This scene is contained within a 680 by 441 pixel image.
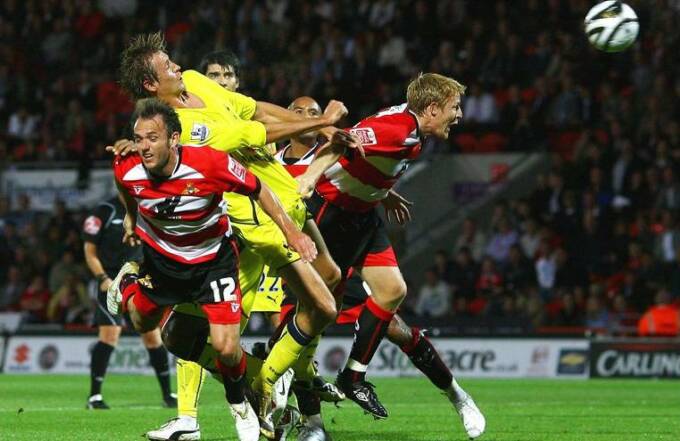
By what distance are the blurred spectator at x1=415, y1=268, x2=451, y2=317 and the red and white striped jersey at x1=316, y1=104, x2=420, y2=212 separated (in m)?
10.6

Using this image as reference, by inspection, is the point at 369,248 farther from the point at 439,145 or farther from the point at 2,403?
the point at 439,145

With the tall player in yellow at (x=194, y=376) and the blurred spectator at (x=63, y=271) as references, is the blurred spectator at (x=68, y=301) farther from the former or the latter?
the tall player in yellow at (x=194, y=376)

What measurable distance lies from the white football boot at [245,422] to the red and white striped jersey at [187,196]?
86cm

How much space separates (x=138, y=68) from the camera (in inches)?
329

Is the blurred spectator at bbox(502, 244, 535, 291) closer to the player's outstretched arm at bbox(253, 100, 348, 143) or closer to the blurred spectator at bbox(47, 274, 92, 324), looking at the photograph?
the blurred spectator at bbox(47, 274, 92, 324)

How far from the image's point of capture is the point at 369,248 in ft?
29.7

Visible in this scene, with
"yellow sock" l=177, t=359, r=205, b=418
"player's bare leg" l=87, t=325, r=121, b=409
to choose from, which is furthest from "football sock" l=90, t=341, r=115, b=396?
"yellow sock" l=177, t=359, r=205, b=418

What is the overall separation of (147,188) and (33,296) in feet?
47.8

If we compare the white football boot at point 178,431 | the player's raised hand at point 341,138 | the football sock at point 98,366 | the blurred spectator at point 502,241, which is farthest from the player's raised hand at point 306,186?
the blurred spectator at point 502,241

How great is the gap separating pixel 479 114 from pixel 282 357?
45.1 ft

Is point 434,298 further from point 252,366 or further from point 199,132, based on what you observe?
point 199,132

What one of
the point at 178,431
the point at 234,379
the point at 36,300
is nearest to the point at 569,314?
the point at 36,300

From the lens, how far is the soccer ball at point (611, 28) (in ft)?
37.3

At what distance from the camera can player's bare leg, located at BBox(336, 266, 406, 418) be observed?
8.84 metres
